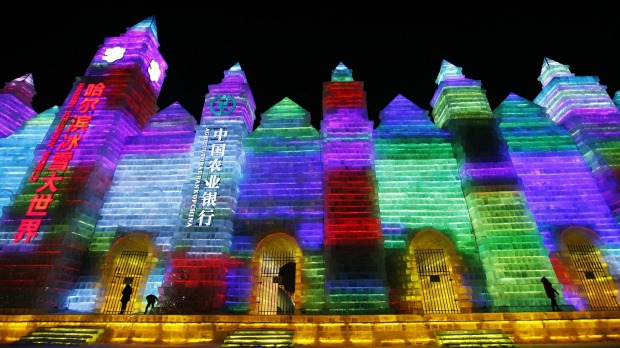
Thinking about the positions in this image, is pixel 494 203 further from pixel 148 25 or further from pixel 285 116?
pixel 148 25

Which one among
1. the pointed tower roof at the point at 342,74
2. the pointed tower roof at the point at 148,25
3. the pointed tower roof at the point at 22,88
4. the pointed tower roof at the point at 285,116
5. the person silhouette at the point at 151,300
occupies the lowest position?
the person silhouette at the point at 151,300

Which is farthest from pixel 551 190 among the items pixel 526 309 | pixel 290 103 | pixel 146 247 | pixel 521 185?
pixel 146 247

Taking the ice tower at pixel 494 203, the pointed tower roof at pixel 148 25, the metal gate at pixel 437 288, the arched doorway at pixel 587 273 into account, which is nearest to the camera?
the ice tower at pixel 494 203

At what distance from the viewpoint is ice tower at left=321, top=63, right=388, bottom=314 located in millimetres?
13562

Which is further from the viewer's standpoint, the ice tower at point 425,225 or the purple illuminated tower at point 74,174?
the ice tower at point 425,225

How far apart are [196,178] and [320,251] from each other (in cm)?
640

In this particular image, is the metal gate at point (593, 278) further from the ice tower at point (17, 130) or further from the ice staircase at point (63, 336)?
the ice tower at point (17, 130)

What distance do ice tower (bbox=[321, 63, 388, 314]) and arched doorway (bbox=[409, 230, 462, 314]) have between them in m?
2.11

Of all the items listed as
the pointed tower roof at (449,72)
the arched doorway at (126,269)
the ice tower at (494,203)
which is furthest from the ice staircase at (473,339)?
the pointed tower roof at (449,72)

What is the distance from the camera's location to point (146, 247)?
1641 centimetres

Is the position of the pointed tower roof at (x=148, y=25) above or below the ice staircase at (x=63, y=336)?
above

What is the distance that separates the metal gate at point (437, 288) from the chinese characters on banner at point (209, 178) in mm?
9318

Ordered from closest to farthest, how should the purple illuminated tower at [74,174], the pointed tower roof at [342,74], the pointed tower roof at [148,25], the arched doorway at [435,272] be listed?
the purple illuminated tower at [74,174]
the arched doorway at [435,272]
the pointed tower roof at [342,74]
the pointed tower roof at [148,25]

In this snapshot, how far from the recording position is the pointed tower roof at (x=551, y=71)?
66.6 ft
